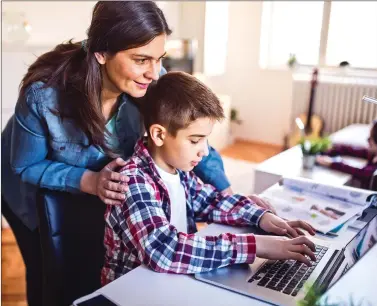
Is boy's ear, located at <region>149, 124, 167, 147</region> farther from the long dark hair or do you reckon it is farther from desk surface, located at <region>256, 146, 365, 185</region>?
desk surface, located at <region>256, 146, 365, 185</region>

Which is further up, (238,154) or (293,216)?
(293,216)

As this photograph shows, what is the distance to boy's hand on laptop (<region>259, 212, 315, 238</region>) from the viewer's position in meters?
1.00

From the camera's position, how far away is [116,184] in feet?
3.02

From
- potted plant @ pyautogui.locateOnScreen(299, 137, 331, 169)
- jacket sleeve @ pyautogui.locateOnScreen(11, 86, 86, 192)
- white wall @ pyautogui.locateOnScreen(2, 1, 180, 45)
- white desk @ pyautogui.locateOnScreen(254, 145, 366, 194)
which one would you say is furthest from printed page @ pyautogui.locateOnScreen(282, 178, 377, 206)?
white wall @ pyautogui.locateOnScreen(2, 1, 180, 45)

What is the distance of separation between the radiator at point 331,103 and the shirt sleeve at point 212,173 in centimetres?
249

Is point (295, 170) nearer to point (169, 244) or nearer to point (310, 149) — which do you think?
point (310, 149)

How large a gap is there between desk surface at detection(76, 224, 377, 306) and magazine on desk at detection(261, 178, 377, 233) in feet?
0.83

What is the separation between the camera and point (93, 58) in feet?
3.53

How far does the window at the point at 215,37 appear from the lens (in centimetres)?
441

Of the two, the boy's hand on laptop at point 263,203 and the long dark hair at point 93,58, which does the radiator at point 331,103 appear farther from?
the long dark hair at point 93,58

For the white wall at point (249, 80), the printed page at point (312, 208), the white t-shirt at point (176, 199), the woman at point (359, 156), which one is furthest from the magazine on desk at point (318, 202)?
the white wall at point (249, 80)

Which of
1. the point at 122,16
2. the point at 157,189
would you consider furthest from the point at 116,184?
the point at 122,16

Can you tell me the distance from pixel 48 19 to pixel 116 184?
295cm

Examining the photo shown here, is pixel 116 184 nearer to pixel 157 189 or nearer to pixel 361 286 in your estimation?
pixel 157 189
